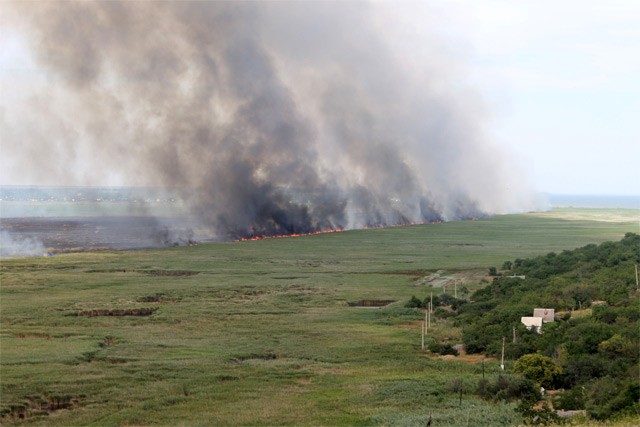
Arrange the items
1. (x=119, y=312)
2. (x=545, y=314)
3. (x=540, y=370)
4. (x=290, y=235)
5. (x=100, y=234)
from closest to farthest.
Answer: (x=540, y=370) < (x=545, y=314) < (x=119, y=312) < (x=290, y=235) < (x=100, y=234)

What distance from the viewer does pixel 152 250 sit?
8350 cm

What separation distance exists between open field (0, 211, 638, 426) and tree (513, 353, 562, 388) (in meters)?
1.49

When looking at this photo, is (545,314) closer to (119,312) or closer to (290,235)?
(119,312)

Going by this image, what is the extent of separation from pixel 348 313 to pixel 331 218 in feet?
226

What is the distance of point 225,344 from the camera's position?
38031mm

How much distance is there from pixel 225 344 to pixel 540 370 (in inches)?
519

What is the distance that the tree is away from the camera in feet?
103

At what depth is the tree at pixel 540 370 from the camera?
103 feet

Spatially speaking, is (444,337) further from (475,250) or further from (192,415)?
(475,250)

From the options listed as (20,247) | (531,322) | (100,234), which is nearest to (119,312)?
(531,322)

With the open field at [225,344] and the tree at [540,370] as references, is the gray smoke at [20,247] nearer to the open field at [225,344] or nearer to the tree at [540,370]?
the open field at [225,344]

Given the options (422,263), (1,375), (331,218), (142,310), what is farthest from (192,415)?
(331,218)

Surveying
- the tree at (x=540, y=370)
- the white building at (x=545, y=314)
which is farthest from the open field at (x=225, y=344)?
the white building at (x=545, y=314)

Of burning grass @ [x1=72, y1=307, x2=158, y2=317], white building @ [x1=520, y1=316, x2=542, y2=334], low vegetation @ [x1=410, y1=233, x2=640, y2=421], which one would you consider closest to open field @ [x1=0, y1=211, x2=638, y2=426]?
burning grass @ [x1=72, y1=307, x2=158, y2=317]
